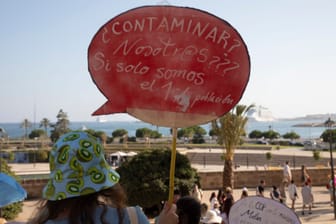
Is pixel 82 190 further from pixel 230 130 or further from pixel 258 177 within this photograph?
pixel 258 177

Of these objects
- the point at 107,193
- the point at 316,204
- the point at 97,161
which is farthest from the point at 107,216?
the point at 316,204

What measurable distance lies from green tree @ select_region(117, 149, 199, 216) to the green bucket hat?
1128cm

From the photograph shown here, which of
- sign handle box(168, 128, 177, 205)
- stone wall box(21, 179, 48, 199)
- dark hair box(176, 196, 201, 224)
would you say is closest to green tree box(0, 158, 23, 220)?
stone wall box(21, 179, 48, 199)

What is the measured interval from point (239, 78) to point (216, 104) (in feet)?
0.68

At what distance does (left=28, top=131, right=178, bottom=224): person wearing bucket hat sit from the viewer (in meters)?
1.73

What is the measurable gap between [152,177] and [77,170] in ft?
39.6

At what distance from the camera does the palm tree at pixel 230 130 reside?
19.3 metres

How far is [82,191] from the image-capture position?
173 centimetres

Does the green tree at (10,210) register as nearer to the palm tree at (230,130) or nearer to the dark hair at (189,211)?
the palm tree at (230,130)

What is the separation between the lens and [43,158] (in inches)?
1532

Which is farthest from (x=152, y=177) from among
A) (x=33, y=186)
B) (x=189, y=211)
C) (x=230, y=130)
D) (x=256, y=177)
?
(x=189, y=211)

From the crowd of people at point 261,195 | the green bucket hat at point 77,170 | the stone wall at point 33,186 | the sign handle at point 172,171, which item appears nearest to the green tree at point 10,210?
the stone wall at point 33,186

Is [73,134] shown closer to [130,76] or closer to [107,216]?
[107,216]

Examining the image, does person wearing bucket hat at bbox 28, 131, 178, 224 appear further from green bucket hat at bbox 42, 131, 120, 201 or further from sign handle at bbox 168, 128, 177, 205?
sign handle at bbox 168, 128, 177, 205
